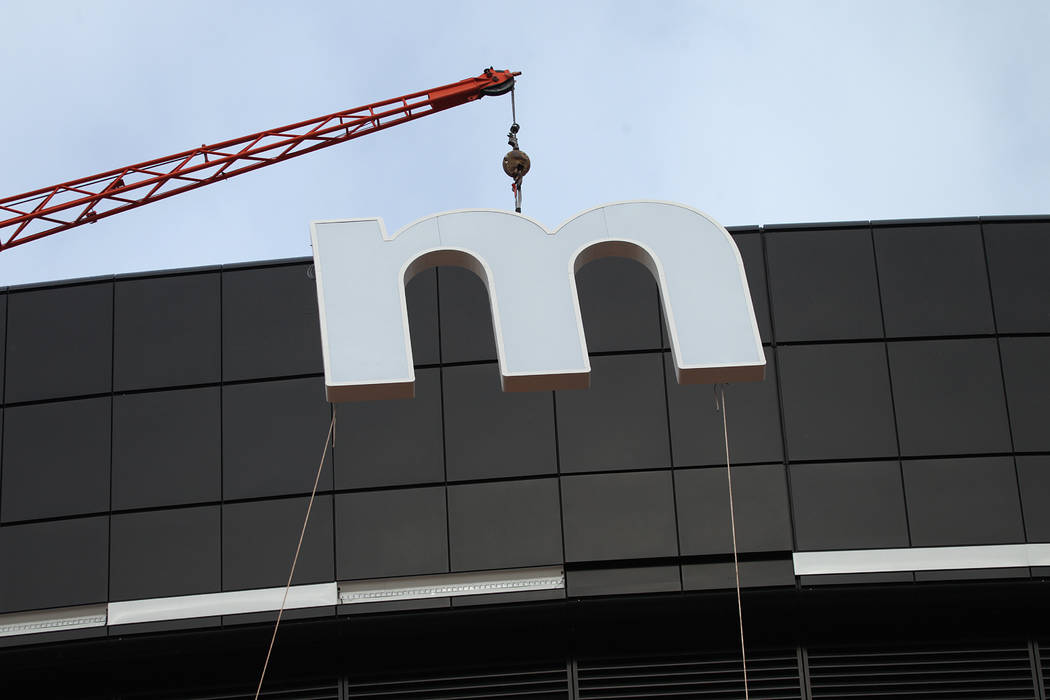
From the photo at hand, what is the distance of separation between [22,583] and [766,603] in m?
10.7

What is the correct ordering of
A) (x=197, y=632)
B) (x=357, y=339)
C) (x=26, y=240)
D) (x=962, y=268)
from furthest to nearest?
1. (x=26, y=240)
2. (x=962, y=268)
3. (x=197, y=632)
4. (x=357, y=339)

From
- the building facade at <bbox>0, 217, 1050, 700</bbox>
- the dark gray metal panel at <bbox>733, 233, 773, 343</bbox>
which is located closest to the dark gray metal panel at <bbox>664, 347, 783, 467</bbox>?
the building facade at <bbox>0, 217, 1050, 700</bbox>

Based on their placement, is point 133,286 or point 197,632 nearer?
point 197,632

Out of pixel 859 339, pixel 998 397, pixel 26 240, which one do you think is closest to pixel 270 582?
pixel 859 339

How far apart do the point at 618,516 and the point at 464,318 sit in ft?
12.3

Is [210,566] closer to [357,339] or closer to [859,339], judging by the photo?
[357,339]

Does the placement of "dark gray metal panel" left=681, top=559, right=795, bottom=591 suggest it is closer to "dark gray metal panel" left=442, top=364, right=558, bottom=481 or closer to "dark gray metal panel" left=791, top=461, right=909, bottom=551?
"dark gray metal panel" left=791, top=461, right=909, bottom=551

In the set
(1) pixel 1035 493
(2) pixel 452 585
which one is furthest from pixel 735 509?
(1) pixel 1035 493

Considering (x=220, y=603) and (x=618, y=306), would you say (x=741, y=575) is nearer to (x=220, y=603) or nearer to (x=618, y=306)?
(x=618, y=306)

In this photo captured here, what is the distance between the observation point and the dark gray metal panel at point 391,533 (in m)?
18.0

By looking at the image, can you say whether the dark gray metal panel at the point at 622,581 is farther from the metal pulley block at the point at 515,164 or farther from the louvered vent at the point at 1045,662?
the metal pulley block at the point at 515,164

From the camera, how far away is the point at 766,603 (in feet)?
59.5

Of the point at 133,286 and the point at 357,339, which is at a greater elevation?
the point at 133,286

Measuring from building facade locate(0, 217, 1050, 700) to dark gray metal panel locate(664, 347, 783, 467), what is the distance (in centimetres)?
4
